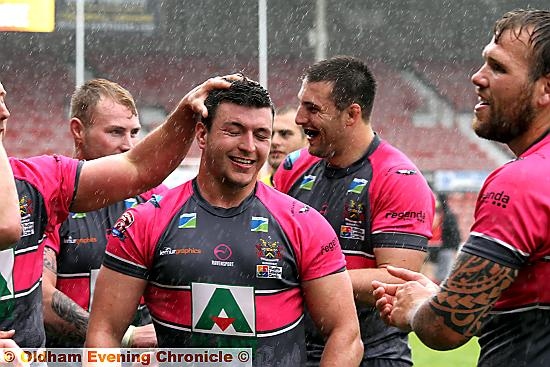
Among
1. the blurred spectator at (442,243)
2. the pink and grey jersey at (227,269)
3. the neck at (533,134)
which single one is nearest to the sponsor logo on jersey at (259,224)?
the pink and grey jersey at (227,269)

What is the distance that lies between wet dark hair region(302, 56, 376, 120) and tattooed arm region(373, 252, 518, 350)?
2.16 meters

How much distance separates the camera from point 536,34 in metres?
3.35

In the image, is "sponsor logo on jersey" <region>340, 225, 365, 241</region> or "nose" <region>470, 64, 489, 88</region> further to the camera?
"sponsor logo on jersey" <region>340, 225, 365, 241</region>

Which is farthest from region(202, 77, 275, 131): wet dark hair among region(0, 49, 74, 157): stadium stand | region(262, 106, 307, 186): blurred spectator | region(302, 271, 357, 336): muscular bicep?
region(0, 49, 74, 157): stadium stand

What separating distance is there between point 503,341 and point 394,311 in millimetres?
385

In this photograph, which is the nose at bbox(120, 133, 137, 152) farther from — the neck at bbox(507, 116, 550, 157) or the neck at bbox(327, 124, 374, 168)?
the neck at bbox(507, 116, 550, 157)

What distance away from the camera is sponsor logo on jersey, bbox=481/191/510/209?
311cm

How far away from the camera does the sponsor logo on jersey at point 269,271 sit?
4.17m

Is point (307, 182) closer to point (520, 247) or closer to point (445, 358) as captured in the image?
point (520, 247)

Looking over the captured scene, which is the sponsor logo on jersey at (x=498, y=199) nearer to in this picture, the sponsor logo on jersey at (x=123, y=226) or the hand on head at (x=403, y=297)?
the hand on head at (x=403, y=297)

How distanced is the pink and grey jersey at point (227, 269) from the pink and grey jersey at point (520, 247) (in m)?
1.02

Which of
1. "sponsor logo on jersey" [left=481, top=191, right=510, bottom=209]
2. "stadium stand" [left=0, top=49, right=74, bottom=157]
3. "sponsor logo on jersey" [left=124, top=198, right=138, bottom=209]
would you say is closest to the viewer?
"sponsor logo on jersey" [left=481, top=191, right=510, bottom=209]

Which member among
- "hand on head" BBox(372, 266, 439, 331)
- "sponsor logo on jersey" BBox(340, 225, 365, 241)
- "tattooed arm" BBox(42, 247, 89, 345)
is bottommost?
"tattooed arm" BBox(42, 247, 89, 345)

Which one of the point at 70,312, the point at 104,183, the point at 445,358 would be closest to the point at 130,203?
the point at 70,312
